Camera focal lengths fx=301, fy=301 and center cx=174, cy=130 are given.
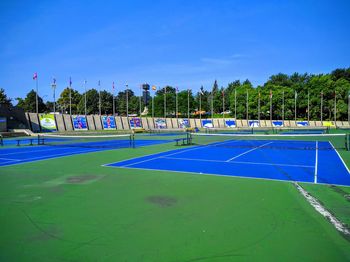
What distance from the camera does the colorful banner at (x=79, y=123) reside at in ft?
190

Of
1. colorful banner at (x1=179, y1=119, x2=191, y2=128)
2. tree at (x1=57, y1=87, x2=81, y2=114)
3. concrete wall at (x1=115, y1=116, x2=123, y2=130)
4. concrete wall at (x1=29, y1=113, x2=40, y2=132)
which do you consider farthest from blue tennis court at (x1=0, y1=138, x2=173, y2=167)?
tree at (x1=57, y1=87, x2=81, y2=114)

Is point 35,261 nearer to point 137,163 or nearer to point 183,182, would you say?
point 183,182

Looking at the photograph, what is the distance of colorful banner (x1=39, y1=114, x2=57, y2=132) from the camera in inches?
2055

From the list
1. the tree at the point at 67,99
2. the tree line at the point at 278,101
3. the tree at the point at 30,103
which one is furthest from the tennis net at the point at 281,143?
the tree at the point at 67,99

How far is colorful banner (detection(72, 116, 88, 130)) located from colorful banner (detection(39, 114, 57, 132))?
4467 mm

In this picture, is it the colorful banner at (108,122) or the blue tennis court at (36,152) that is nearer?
the blue tennis court at (36,152)

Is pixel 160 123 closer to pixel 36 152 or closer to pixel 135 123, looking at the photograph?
pixel 135 123

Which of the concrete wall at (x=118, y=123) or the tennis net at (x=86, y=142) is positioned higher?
the concrete wall at (x=118, y=123)

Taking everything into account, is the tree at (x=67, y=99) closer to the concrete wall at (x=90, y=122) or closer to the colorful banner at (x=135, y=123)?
the colorful banner at (x=135, y=123)

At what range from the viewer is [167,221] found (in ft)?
22.3

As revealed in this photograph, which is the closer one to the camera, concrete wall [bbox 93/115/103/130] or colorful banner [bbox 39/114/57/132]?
colorful banner [bbox 39/114/57/132]

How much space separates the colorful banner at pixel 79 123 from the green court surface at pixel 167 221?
48.0 metres

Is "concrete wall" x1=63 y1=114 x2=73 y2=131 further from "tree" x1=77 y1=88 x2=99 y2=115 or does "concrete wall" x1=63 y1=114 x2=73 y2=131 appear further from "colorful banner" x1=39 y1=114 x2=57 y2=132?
"tree" x1=77 y1=88 x2=99 y2=115

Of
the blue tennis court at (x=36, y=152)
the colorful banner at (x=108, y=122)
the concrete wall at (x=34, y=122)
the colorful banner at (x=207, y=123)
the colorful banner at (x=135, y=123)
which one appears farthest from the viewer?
the colorful banner at (x=207, y=123)
